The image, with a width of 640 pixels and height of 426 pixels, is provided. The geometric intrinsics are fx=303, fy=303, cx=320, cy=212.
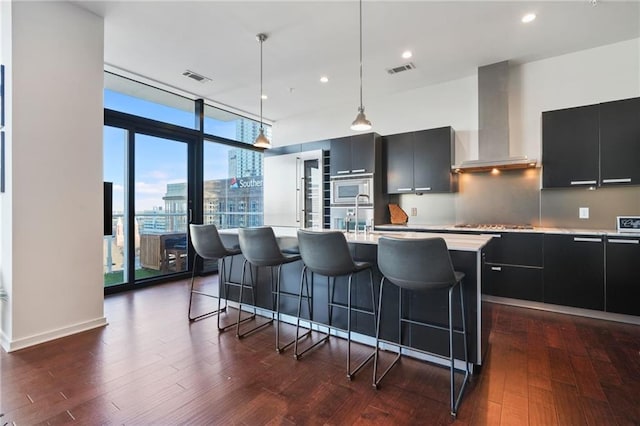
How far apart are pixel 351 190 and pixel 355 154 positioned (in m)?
0.58

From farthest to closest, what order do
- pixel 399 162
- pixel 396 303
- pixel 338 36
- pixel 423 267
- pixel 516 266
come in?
pixel 399 162
pixel 516 266
pixel 338 36
pixel 396 303
pixel 423 267

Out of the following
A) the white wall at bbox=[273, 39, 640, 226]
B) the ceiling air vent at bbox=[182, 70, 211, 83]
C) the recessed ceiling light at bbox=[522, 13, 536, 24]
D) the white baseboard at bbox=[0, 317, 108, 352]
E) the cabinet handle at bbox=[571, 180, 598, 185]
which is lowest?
the white baseboard at bbox=[0, 317, 108, 352]

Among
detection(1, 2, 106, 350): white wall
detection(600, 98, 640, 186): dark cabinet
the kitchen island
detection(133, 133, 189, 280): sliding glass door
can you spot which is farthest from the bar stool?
detection(133, 133, 189, 280): sliding glass door

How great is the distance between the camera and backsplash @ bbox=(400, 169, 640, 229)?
11.6ft

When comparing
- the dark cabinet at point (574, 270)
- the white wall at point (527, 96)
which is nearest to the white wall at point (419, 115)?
the white wall at point (527, 96)

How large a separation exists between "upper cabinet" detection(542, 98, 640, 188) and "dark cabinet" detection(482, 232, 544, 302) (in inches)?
31.3

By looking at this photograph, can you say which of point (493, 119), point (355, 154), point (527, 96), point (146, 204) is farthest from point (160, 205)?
point (527, 96)

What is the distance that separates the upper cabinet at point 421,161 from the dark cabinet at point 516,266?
3.42 feet

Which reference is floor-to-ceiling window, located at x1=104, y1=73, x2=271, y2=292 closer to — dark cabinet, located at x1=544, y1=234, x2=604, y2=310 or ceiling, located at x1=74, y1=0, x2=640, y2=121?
ceiling, located at x1=74, y1=0, x2=640, y2=121

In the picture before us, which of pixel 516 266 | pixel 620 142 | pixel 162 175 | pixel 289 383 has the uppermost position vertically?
pixel 620 142

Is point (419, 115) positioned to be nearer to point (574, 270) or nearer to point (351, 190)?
point (351, 190)

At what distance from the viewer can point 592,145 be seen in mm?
3377

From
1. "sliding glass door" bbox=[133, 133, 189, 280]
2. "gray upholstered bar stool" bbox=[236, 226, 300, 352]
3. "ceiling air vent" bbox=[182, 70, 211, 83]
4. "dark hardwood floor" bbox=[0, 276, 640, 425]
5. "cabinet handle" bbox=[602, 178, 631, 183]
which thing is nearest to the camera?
"dark hardwood floor" bbox=[0, 276, 640, 425]

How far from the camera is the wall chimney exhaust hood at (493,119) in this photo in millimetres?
3916
